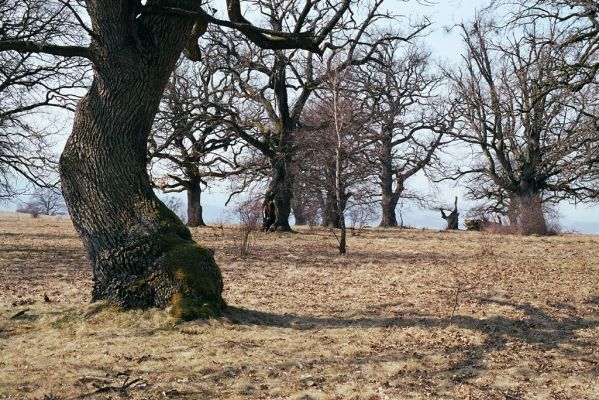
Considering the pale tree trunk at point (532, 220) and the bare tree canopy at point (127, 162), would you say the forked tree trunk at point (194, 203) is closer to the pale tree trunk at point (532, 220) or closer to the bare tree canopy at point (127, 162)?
the pale tree trunk at point (532, 220)

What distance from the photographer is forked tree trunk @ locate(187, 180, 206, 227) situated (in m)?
25.2

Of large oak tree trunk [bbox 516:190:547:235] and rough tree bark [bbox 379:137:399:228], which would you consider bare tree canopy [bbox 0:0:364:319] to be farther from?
rough tree bark [bbox 379:137:399:228]

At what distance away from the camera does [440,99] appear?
27.5 meters

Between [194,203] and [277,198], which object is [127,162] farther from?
[194,203]

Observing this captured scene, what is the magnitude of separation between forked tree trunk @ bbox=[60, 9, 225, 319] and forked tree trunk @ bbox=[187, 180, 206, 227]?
1853 centimetres

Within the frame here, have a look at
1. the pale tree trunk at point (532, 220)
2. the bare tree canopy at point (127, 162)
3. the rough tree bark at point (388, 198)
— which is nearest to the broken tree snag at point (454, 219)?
the rough tree bark at point (388, 198)

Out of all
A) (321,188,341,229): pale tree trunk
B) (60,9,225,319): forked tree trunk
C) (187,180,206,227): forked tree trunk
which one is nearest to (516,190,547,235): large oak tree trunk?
(321,188,341,229): pale tree trunk

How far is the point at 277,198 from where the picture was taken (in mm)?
20344

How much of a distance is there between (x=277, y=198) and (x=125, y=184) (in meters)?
13.7

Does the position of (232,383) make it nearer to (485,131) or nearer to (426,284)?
(426,284)

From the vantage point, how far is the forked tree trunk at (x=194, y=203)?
25.2 metres

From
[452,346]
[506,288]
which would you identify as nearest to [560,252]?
[506,288]

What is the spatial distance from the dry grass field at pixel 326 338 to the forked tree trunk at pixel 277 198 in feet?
32.0

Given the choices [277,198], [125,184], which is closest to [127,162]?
[125,184]
